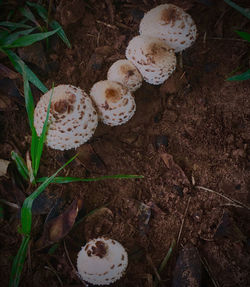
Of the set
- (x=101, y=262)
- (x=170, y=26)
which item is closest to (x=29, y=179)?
(x=101, y=262)

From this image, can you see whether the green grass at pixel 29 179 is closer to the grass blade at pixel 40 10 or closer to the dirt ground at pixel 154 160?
the dirt ground at pixel 154 160

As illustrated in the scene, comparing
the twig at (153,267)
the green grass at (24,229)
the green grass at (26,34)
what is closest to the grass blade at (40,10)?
the green grass at (26,34)

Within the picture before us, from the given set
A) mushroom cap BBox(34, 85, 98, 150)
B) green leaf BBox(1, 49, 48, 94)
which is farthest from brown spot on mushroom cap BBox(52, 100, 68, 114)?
green leaf BBox(1, 49, 48, 94)

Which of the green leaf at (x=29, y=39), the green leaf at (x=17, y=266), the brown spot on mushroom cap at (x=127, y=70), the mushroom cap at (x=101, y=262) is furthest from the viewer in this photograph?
the green leaf at (x=29, y=39)

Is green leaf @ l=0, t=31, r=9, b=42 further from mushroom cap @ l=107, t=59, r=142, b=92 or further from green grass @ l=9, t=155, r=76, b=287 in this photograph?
green grass @ l=9, t=155, r=76, b=287

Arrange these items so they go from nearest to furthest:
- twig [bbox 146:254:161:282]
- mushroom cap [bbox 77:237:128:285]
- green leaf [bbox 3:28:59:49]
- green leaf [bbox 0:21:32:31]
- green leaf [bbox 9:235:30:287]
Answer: mushroom cap [bbox 77:237:128:285] < green leaf [bbox 9:235:30:287] < twig [bbox 146:254:161:282] < green leaf [bbox 3:28:59:49] < green leaf [bbox 0:21:32:31]

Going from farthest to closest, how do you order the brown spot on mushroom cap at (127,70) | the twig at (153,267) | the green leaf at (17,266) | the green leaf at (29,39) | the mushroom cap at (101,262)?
the green leaf at (29,39) < the brown spot on mushroom cap at (127,70) < the twig at (153,267) < the green leaf at (17,266) < the mushroom cap at (101,262)

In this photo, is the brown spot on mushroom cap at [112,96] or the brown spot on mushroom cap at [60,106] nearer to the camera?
the brown spot on mushroom cap at [60,106]
